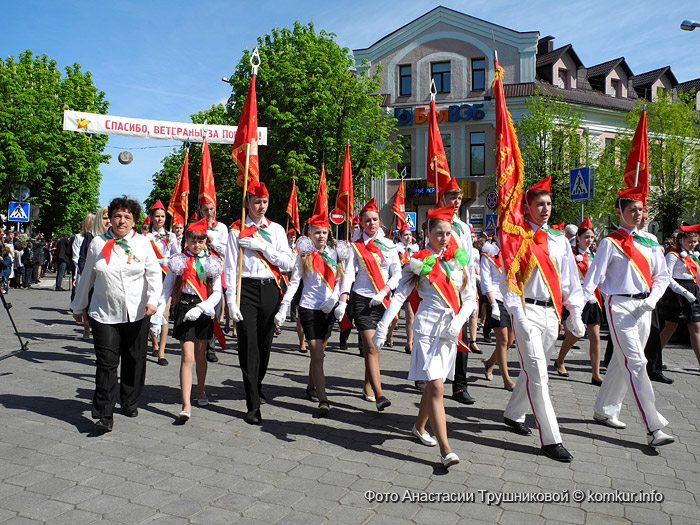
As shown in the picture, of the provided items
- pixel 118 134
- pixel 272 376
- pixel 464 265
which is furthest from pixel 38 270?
pixel 464 265

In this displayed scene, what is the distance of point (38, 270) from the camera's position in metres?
25.2

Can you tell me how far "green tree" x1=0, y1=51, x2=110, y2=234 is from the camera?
28609mm

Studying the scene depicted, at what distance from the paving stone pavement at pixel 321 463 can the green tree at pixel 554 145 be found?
25.0 meters

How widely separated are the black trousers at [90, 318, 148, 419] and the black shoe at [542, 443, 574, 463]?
375cm

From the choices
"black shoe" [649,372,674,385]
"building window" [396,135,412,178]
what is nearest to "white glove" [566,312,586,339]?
"black shoe" [649,372,674,385]

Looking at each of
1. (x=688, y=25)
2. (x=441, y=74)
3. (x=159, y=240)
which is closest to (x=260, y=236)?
(x=159, y=240)

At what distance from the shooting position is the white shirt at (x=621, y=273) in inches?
221

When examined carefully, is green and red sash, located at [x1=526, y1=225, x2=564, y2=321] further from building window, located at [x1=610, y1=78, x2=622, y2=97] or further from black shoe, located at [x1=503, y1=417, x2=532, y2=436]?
building window, located at [x1=610, y1=78, x2=622, y2=97]

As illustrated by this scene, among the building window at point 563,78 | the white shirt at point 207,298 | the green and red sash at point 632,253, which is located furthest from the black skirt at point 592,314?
the building window at point 563,78

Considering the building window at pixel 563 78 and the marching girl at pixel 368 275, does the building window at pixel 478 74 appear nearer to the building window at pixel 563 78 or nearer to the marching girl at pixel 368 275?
the building window at pixel 563 78

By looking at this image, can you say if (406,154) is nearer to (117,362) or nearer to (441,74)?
(441,74)

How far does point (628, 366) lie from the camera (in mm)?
Result: 5426

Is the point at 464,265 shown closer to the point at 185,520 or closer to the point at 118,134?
the point at 185,520

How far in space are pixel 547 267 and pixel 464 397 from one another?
206 centimetres
